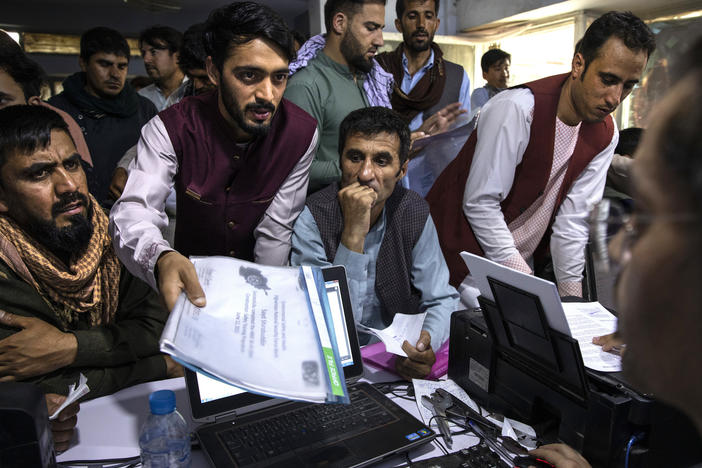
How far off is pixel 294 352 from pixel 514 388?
647mm

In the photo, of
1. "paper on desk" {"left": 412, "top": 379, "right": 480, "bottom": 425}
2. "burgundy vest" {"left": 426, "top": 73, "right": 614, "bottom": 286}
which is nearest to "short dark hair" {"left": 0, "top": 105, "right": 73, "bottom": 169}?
"paper on desk" {"left": 412, "top": 379, "right": 480, "bottom": 425}

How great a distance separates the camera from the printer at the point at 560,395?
0.97m

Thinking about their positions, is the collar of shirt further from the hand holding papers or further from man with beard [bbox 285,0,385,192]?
the hand holding papers

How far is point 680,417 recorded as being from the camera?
99 centimetres

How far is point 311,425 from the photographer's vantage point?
1.13m

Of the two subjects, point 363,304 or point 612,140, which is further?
point 612,140

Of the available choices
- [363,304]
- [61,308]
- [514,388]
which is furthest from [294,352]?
[61,308]

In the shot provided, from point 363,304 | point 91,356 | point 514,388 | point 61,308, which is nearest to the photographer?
point 514,388

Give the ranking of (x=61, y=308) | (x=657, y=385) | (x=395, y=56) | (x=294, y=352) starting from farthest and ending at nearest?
(x=395, y=56)
(x=61, y=308)
(x=294, y=352)
(x=657, y=385)

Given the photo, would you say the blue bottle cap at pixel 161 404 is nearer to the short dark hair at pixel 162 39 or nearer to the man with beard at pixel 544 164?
the man with beard at pixel 544 164

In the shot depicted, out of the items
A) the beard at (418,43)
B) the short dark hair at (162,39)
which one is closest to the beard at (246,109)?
the beard at (418,43)

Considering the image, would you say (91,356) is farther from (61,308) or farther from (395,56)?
(395,56)

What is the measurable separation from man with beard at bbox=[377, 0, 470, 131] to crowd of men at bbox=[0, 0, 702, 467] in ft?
1.27

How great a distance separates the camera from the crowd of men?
1.41m
